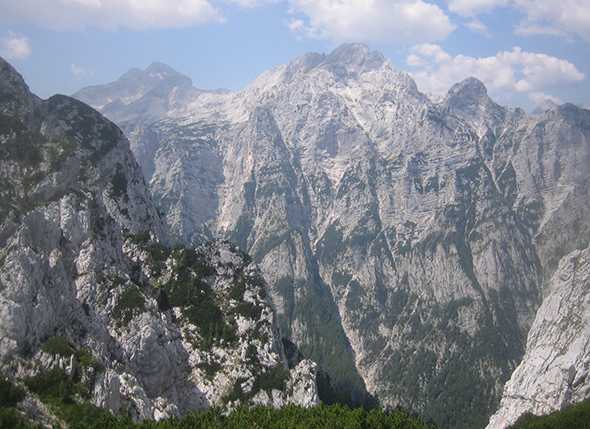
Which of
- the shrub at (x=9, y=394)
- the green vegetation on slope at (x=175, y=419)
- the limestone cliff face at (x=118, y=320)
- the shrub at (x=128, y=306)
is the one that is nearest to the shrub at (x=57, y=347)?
the limestone cliff face at (x=118, y=320)

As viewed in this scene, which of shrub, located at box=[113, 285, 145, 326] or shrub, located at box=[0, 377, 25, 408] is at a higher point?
shrub, located at box=[113, 285, 145, 326]

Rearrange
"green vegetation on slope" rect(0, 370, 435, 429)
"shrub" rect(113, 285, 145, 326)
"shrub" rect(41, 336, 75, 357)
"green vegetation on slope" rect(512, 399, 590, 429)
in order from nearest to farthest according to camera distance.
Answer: "green vegetation on slope" rect(0, 370, 435, 429) → "shrub" rect(41, 336, 75, 357) → "shrub" rect(113, 285, 145, 326) → "green vegetation on slope" rect(512, 399, 590, 429)

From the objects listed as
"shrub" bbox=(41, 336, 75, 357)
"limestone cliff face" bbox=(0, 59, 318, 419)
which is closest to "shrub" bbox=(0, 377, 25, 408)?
"limestone cliff face" bbox=(0, 59, 318, 419)

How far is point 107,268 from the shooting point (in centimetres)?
17575

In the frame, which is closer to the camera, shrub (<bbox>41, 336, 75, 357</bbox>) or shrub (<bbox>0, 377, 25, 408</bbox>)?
shrub (<bbox>0, 377, 25, 408</bbox>)

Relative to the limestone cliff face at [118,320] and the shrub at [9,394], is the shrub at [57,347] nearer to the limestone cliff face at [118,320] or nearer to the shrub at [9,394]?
the limestone cliff face at [118,320]

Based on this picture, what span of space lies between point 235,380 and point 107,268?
46.0 metres

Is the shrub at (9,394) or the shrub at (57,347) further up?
the shrub at (57,347)

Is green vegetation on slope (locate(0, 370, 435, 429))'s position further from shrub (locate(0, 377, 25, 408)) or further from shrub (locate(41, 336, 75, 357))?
shrub (locate(41, 336, 75, 357))

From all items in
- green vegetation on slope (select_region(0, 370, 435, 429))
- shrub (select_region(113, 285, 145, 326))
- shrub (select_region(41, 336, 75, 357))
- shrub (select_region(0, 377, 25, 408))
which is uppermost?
shrub (select_region(113, 285, 145, 326))

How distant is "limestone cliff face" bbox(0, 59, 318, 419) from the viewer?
132m

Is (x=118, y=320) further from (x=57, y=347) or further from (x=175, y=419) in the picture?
(x=175, y=419)

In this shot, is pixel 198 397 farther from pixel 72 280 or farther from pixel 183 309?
pixel 72 280

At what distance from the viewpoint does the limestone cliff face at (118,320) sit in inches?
5207
